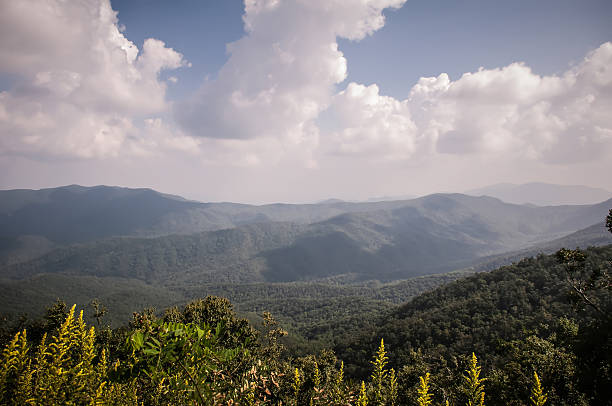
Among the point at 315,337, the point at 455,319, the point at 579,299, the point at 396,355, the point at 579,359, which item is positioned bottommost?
the point at 315,337

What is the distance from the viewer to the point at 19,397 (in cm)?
536

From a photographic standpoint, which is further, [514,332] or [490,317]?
[490,317]

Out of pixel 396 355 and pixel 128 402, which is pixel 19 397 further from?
pixel 396 355

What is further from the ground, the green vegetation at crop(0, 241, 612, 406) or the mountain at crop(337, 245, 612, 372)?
the green vegetation at crop(0, 241, 612, 406)

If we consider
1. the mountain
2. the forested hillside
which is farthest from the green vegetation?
the mountain

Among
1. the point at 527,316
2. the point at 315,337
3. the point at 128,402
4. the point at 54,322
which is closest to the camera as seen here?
the point at 128,402

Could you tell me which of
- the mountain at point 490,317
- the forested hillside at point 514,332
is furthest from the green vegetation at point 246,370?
the mountain at point 490,317

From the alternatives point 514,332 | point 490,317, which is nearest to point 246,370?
point 514,332

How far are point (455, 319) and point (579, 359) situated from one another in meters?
95.1

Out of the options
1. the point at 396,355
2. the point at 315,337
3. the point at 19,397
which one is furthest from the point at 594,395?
the point at 315,337

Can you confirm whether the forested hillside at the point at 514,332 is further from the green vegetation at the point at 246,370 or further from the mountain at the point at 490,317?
the mountain at the point at 490,317

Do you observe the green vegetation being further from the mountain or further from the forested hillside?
the mountain

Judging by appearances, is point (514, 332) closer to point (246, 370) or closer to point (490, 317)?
point (490, 317)

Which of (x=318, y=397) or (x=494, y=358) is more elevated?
(x=318, y=397)
